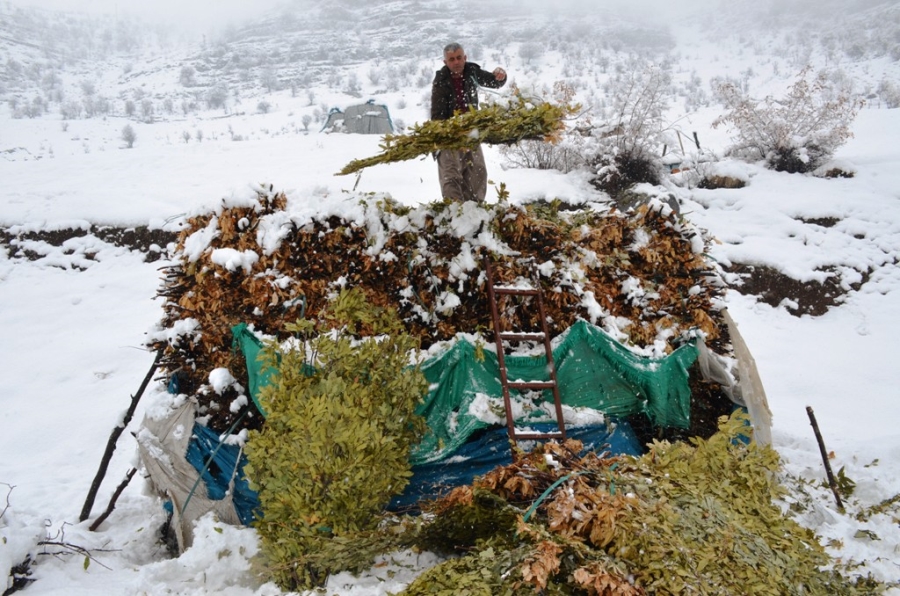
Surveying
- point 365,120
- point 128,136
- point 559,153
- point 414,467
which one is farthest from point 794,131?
point 128,136

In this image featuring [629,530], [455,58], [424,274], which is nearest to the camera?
[629,530]

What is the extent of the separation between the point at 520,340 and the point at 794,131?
13317 mm

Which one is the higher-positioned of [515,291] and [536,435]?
[515,291]

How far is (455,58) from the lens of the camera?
17.6 ft

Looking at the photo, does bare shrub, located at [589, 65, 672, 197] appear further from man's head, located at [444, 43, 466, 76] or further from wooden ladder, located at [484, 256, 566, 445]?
wooden ladder, located at [484, 256, 566, 445]

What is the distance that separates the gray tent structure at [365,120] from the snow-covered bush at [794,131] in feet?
33.2

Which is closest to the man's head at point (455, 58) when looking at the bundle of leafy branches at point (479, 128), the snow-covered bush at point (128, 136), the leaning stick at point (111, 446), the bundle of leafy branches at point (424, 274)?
the bundle of leafy branches at point (479, 128)

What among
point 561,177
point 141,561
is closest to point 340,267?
point 141,561

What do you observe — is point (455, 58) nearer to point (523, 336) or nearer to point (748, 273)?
point (523, 336)

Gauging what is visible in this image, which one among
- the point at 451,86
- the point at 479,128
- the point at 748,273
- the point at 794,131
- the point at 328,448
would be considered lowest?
the point at 748,273

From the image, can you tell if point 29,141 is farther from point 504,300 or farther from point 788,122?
point 788,122

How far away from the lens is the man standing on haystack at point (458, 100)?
541 centimetres

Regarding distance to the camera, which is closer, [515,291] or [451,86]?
[515,291]

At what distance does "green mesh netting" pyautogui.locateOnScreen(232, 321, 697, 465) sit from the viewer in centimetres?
460
